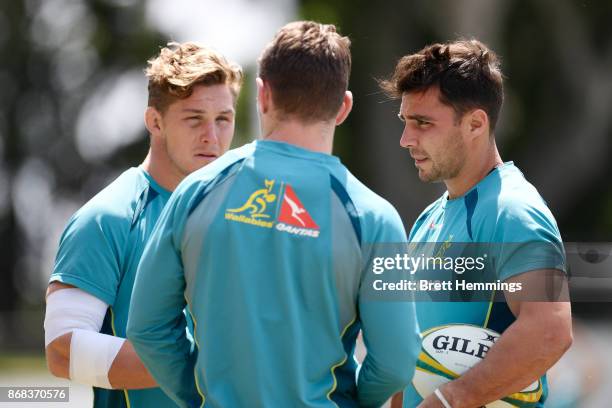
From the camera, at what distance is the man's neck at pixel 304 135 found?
3191 millimetres

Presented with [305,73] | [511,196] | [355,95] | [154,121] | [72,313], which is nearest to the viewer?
[305,73]

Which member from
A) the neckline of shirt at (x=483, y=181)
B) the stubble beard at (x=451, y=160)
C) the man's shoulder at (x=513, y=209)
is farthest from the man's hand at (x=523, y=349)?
the stubble beard at (x=451, y=160)

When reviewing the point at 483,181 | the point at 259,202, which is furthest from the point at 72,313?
the point at 483,181

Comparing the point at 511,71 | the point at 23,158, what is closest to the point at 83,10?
the point at 23,158

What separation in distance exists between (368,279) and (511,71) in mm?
22605

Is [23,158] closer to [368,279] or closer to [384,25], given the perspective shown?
[384,25]

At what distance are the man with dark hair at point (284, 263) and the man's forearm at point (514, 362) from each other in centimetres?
60

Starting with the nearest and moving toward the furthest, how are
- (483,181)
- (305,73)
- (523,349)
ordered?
(305,73) < (523,349) < (483,181)

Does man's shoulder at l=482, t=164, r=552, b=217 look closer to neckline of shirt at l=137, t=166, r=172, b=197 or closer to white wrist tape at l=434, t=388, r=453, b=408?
white wrist tape at l=434, t=388, r=453, b=408

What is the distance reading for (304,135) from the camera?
3.19 metres

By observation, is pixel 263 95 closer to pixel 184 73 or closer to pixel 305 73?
pixel 305 73

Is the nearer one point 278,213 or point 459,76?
point 278,213

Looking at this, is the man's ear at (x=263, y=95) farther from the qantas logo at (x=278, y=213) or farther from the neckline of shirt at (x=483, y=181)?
the neckline of shirt at (x=483, y=181)

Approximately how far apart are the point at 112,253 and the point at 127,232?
0.36 ft
